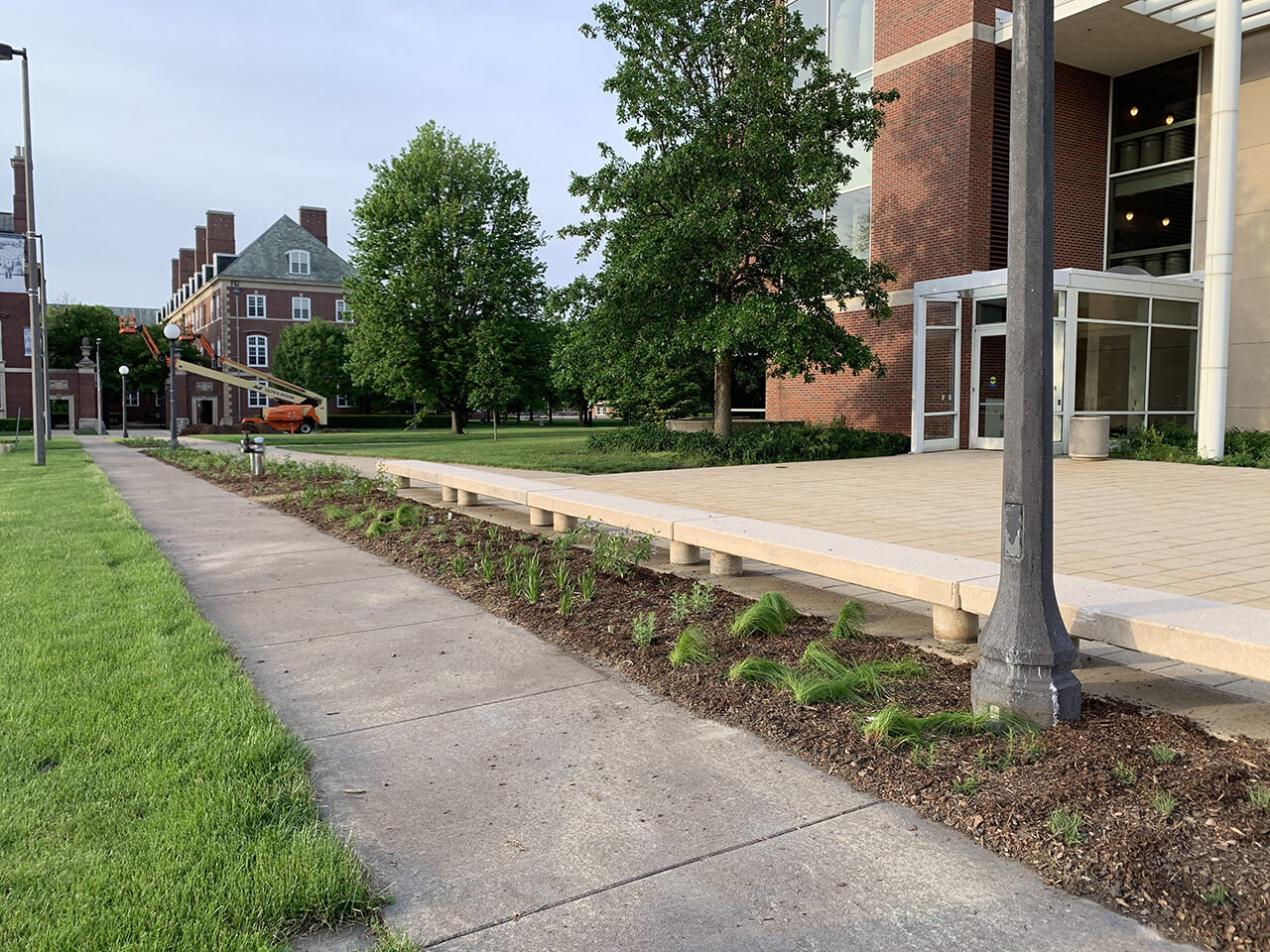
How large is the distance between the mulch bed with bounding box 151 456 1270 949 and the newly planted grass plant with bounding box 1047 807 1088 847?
0.6 inches

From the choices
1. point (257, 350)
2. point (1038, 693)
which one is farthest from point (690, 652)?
point (257, 350)

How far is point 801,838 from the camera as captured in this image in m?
2.89

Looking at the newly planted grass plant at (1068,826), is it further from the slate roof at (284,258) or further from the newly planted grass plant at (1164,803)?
the slate roof at (284,258)

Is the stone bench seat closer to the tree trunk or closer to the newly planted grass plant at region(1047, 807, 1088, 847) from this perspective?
the newly planted grass plant at region(1047, 807, 1088, 847)

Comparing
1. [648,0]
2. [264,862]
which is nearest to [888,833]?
[264,862]

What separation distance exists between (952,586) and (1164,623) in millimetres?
1019

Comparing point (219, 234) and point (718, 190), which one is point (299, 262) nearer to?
point (219, 234)

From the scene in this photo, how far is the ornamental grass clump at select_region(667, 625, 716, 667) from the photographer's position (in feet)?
15.2

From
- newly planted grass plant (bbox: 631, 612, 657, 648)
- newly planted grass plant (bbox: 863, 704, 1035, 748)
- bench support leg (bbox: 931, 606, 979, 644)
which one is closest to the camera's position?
newly planted grass plant (bbox: 863, 704, 1035, 748)

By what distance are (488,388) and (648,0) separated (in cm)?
1755

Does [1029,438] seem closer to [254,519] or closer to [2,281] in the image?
[254,519]

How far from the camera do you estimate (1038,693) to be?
140 inches

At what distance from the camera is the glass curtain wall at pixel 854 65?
20859mm

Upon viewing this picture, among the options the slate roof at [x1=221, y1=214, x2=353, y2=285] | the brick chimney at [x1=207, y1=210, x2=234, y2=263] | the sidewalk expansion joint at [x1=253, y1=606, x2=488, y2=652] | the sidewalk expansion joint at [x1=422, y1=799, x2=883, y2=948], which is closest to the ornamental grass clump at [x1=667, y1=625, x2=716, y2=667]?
the sidewalk expansion joint at [x1=422, y1=799, x2=883, y2=948]
